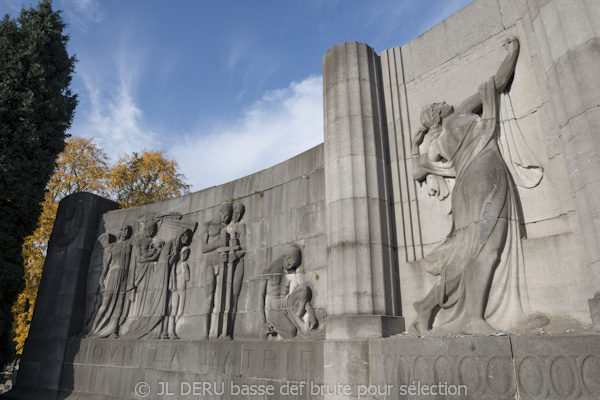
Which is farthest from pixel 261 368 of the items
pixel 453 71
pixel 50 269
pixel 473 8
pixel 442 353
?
pixel 50 269

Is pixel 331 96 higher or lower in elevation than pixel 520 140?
higher

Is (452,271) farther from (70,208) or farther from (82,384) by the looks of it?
(70,208)

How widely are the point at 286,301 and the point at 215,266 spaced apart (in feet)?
8.29

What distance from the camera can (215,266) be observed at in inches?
407

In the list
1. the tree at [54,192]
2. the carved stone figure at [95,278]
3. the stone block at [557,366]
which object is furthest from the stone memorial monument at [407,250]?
the tree at [54,192]

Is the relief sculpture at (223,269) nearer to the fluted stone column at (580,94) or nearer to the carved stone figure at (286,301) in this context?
the carved stone figure at (286,301)

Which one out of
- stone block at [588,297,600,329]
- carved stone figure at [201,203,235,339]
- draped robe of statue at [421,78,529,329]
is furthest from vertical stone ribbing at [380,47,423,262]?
carved stone figure at [201,203,235,339]

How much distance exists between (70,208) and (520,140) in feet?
46.6

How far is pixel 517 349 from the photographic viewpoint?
15.8 feet

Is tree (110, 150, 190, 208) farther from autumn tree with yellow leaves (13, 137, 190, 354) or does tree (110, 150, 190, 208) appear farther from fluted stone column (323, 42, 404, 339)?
fluted stone column (323, 42, 404, 339)

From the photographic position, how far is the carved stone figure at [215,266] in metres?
9.90

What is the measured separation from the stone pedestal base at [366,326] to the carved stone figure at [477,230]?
0.45m

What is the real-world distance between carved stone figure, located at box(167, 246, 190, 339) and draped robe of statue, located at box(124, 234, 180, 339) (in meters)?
0.15

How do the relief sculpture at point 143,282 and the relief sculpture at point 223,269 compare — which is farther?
the relief sculpture at point 143,282
